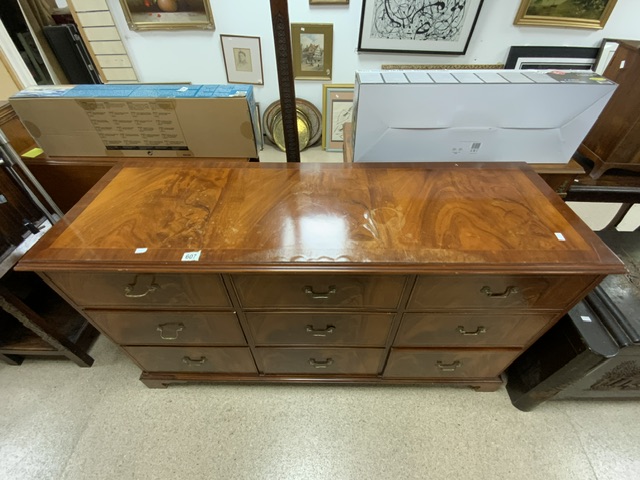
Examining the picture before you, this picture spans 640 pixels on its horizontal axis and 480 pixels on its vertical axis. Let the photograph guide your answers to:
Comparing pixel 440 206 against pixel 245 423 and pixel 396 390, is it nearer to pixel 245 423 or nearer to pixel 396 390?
pixel 396 390

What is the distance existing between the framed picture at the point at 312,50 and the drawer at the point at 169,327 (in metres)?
1.73

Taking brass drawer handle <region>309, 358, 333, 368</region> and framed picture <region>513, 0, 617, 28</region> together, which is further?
framed picture <region>513, 0, 617, 28</region>

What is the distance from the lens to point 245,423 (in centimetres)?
115

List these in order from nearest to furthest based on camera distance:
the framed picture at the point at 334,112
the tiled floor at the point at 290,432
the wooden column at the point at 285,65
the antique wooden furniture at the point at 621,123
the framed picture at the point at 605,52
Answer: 1. the wooden column at the point at 285,65
2. the tiled floor at the point at 290,432
3. the antique wooden furniture at the point at 621,123
4. the framed picture at the point at 605,52
5. the framed picture at the point at 334,112

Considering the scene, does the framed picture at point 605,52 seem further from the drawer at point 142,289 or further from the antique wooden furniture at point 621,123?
the drawer at point 142,289

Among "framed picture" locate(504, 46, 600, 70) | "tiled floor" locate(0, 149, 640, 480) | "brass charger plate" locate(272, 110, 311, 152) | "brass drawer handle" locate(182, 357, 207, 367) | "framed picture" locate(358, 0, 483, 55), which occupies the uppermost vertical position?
"framed picture" locate(358, 0, 483, 55)

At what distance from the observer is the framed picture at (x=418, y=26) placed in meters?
1.85

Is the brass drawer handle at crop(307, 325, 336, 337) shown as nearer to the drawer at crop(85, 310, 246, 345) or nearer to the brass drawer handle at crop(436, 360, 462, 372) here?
the drawer at crop(85, 310, 246, 345)

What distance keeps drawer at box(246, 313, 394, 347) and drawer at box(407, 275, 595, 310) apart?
0.48 feet

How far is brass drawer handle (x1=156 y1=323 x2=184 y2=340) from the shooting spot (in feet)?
3.05

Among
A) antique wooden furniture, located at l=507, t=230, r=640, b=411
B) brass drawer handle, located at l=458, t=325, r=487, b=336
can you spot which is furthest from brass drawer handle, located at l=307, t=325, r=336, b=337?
antique wooden furniture, located at l=507, t=230, r=640, b=411

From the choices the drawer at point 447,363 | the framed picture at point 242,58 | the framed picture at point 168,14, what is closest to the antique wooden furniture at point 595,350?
the drawer at point 447,363

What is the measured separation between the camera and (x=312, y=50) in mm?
2064

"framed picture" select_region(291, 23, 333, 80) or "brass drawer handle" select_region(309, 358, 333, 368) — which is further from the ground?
"framed picture" select_region(291, 23, 333, 80)
